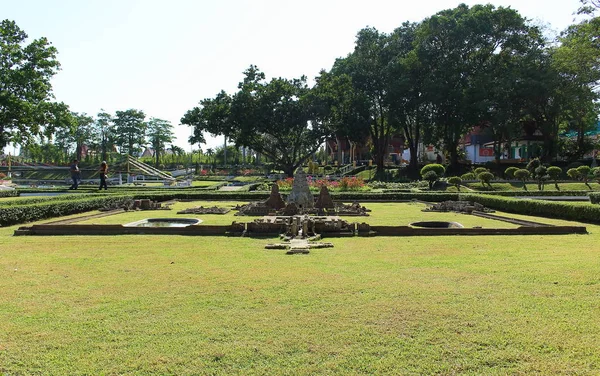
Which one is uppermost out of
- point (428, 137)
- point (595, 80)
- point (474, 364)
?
point (595, 80)

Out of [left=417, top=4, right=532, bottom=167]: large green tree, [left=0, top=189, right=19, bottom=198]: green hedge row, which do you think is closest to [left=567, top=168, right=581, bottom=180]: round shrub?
[left=417, top=4, right=532, bottom=167]: large green tree

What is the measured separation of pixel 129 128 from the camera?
230 ft

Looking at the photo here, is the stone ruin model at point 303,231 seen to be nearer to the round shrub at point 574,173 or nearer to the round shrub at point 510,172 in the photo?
the round shrub at point 574,173

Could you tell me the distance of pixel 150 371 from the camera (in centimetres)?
352

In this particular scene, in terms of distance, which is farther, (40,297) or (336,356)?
(40,297)

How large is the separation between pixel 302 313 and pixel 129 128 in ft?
233

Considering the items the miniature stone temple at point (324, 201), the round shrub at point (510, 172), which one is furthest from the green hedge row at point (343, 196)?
the round shrub at point (510, 172)

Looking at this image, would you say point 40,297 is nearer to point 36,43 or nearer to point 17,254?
point 17,254

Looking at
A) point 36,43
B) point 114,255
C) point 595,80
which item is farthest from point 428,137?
point 114,255

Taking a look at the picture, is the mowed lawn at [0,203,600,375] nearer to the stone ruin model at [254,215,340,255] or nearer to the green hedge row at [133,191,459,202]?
the stone ruin model at [254,215,340,255]

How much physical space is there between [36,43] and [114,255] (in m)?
28.6

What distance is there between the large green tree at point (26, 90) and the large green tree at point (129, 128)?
39055mm

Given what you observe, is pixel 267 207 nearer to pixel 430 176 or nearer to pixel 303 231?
pixel 303 231

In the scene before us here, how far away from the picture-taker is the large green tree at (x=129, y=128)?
69562mm
